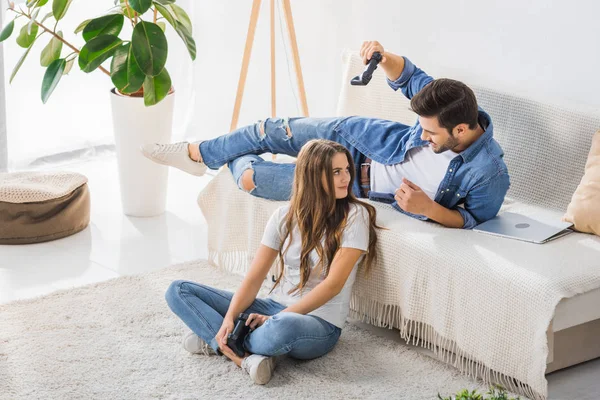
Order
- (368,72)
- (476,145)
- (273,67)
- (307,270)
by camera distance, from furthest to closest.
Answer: (273,67) < (368,72) < (476,145) < (307,270)

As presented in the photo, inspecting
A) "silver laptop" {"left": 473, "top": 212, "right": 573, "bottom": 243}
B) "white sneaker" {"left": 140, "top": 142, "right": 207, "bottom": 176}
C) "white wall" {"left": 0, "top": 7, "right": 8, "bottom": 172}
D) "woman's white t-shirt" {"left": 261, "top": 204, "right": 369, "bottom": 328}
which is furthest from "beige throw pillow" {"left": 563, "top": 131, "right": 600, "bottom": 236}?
"white wall" {"left": 0, "top": 7, "right": 8, "bottom": 172}

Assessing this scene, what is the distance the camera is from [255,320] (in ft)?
8.41

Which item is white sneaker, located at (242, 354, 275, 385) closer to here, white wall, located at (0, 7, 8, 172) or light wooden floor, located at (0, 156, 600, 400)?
light wooden floor, located at (0, 156, 600, 400)

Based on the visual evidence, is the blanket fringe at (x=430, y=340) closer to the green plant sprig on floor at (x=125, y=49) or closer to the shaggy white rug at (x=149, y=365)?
the shaggy white rug at (x=149, y=365)

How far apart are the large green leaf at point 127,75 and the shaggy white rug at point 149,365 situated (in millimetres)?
899

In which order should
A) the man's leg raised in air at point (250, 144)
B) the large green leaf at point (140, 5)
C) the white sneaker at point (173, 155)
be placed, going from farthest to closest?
the large green leaf at point (140, 5), the white sneaker at point (173, 155), the man's leg raised in air at point (250, 144)

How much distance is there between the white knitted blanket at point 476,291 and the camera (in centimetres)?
236

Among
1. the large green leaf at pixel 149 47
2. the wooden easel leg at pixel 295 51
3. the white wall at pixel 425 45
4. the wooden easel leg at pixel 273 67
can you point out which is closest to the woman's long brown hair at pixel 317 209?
the white wall at pixel 425 45

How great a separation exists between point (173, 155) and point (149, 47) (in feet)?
1.55

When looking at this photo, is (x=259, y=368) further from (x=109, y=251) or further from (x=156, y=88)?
(x=156, y=88)

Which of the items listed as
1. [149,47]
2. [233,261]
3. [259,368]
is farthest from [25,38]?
[259,368]

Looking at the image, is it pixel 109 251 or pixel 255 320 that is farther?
pixel 109 251

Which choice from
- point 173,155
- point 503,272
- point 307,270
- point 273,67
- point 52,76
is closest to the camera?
point 503,272

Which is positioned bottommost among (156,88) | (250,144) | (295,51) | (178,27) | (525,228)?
(525,228)
